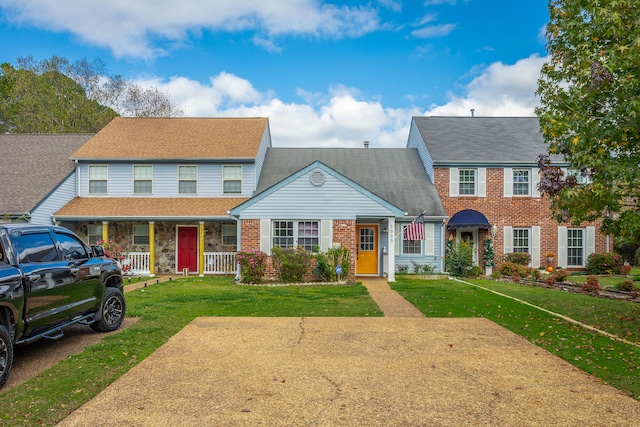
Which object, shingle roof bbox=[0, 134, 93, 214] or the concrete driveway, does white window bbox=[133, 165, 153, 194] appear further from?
the concrete driveway

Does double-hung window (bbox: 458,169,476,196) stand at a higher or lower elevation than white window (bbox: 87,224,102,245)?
higher

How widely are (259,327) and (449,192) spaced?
47.8ft

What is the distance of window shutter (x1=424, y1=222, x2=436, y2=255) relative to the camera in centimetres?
1991

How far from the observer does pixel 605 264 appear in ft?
67.6

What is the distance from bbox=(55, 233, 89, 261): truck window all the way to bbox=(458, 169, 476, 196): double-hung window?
1710 centimetres

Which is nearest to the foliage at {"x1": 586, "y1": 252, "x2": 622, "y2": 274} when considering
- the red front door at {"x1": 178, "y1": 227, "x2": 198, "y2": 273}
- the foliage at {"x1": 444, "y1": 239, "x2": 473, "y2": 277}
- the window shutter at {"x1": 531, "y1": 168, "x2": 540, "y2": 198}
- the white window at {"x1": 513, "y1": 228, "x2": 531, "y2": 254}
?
the white window at {"x1": 513, "y1": 228, "x2": 531, "y2": 254}

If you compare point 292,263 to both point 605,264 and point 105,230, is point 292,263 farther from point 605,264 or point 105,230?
point 605,264

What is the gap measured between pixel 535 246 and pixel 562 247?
128 centimetres

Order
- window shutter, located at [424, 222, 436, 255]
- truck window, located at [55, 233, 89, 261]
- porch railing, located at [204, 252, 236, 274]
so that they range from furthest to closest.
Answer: window shutter, located at [424, 222, 436, 255]
porch railing, located at [204, 252, 236, 274]
truck window, located at [55, 233, 89, 261]

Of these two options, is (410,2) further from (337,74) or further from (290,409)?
(290,409)

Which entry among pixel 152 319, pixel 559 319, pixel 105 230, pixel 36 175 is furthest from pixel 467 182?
pixel 36 175

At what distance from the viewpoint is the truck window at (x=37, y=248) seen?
615 cm

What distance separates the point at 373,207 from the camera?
1677 cm

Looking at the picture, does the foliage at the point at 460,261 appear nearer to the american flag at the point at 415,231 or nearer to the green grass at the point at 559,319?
the green grass at the point at 559,319
